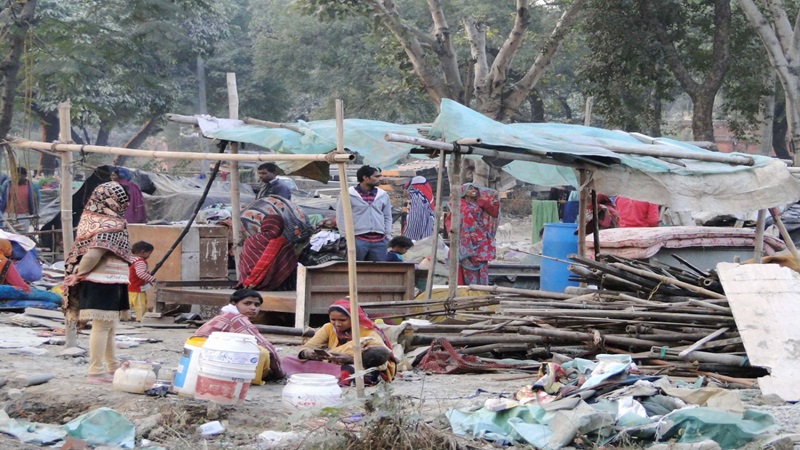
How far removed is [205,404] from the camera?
240 inches

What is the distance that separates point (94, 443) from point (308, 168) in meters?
6.34

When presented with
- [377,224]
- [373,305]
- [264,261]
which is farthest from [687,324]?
[264,261]

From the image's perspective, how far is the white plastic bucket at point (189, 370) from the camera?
626cm

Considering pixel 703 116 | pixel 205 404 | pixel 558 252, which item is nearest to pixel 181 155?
pixel 205 404

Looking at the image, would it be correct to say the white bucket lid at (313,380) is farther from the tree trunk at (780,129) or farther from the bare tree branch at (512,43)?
the tree trunk at (780,129)

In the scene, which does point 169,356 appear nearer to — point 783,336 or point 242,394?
point 242,394

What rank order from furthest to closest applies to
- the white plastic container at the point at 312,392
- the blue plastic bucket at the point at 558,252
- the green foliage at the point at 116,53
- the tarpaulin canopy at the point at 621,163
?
1. the green foliage at the point at 116,53
2. the blue plastic bucket at the point at 558,252
3. the tarpaulin canopy at the point at 621,163
4. the white plastic container at the point at 312,392

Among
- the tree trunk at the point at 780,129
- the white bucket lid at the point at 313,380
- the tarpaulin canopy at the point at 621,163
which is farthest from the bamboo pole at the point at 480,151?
the tree trunk at the point at 780,129

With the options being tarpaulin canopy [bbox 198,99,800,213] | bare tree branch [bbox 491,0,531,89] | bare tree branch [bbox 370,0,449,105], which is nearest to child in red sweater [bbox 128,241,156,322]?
tarpaulin canopy [bbox 198,99,800,213]

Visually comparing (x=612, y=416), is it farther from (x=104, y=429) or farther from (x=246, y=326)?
(x=104, y=429)

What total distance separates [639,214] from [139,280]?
263 inches

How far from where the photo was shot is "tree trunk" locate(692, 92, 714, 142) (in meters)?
19.8

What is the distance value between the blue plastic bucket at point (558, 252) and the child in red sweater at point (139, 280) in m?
4.49

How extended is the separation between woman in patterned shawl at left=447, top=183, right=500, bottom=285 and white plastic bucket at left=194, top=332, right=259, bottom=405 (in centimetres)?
603
